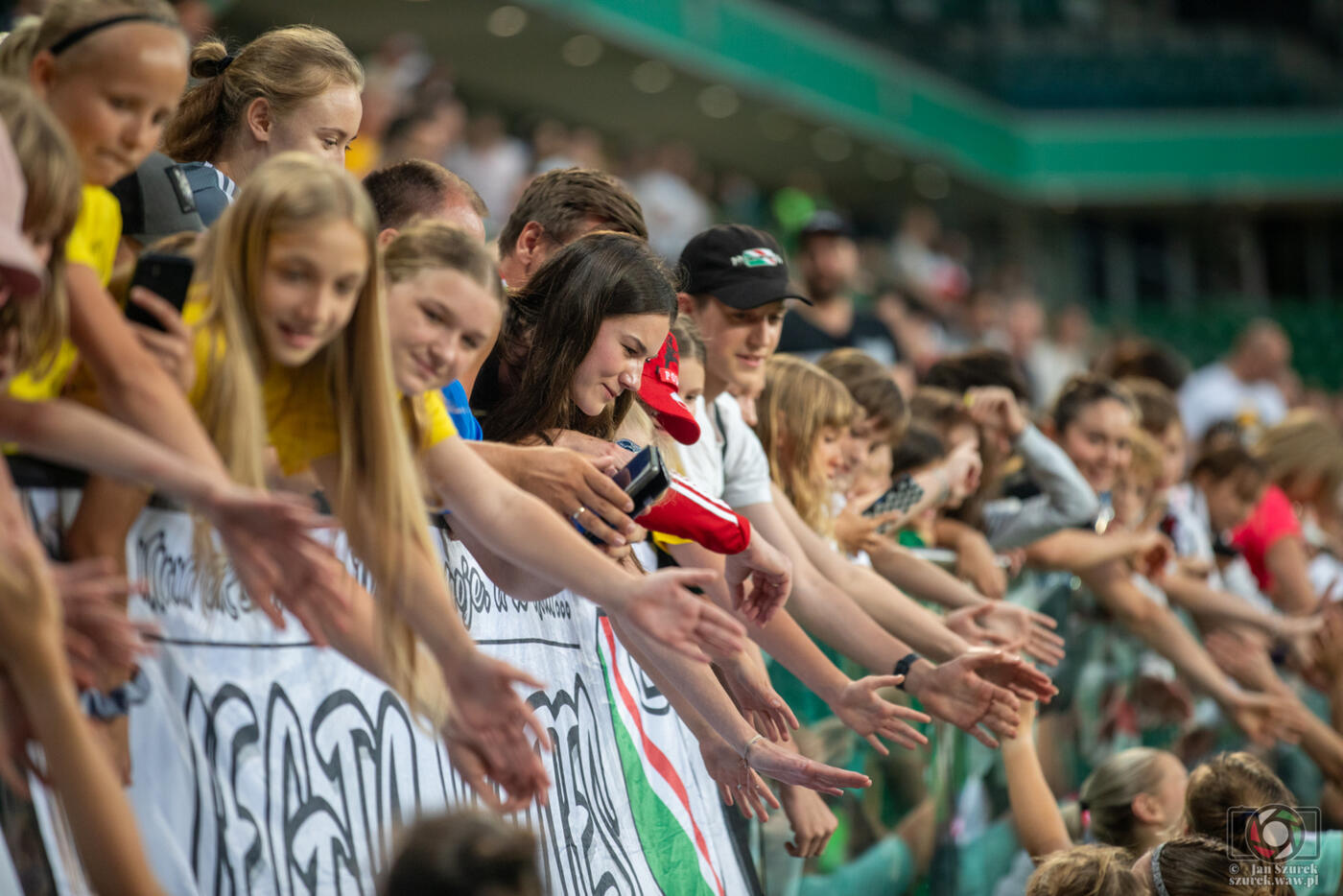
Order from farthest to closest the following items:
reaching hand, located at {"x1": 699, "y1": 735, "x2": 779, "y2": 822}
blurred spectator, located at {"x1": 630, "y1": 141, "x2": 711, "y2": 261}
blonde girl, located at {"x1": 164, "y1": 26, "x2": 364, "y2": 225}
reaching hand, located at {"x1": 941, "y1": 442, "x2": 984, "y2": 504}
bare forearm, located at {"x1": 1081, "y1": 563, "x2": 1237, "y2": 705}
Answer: blurred spectator, located at {"x1": 630, "y1": 141, "x2": 711, "y2": 261} → bare forearm, located at {"x1": 1081, "y1": 563, "x2": 1237, "y2": 705} → reaching hand, located at {"x1": 941, "y1": 442, "x2": 984, "y2": 504} → reaching hand, located at {"x1": 699, "y1": 735, "x2": 779, "y2": 822} → blonde girl, located at {"x1": 164, "y1": 26, "x2": 364, "y2": 225}

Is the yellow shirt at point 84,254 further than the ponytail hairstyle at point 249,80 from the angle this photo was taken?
No

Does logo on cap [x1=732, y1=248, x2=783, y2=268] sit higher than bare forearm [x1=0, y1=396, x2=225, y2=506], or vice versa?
logo on cap [x1=732, y1=248, x2=783, y2=268]

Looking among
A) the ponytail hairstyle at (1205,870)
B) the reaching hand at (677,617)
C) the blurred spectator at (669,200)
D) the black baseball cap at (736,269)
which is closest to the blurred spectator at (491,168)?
the blurred spectator at (669,200)

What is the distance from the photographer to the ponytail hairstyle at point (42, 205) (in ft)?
6.70

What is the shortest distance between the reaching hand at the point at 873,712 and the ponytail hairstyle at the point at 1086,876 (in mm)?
425

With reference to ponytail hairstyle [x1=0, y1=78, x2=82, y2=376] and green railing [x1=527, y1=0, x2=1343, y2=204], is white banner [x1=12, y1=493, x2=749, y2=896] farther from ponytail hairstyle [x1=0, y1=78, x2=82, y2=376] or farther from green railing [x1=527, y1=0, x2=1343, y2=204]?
green railing [x1=527, y1=0, x2=1343, y2=204]

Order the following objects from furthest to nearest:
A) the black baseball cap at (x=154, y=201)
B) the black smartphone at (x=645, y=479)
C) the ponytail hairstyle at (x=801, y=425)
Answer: the ponytail hairstyle at (x=801, y=425) < the black smartphone at (x=645, y=479) < the black baseball cap at (x=154, y=201)

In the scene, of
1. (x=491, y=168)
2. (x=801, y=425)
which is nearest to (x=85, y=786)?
(x=801, y=425)

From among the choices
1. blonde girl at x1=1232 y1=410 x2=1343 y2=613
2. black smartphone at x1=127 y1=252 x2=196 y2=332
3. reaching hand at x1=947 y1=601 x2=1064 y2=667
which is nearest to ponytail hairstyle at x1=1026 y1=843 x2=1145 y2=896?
reaching hand at x1=947 y1=601 x2=1064 y2=667

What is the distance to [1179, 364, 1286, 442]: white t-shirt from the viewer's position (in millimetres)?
11719

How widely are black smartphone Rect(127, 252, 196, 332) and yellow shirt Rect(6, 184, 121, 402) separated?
0.06 m

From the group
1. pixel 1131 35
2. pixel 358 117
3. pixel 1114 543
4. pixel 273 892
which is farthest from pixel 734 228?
pixel 1131 35

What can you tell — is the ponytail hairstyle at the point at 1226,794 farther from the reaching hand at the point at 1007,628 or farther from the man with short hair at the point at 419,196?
the man with short hair at the point at 419,196

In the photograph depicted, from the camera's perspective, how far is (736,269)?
14.2ft
